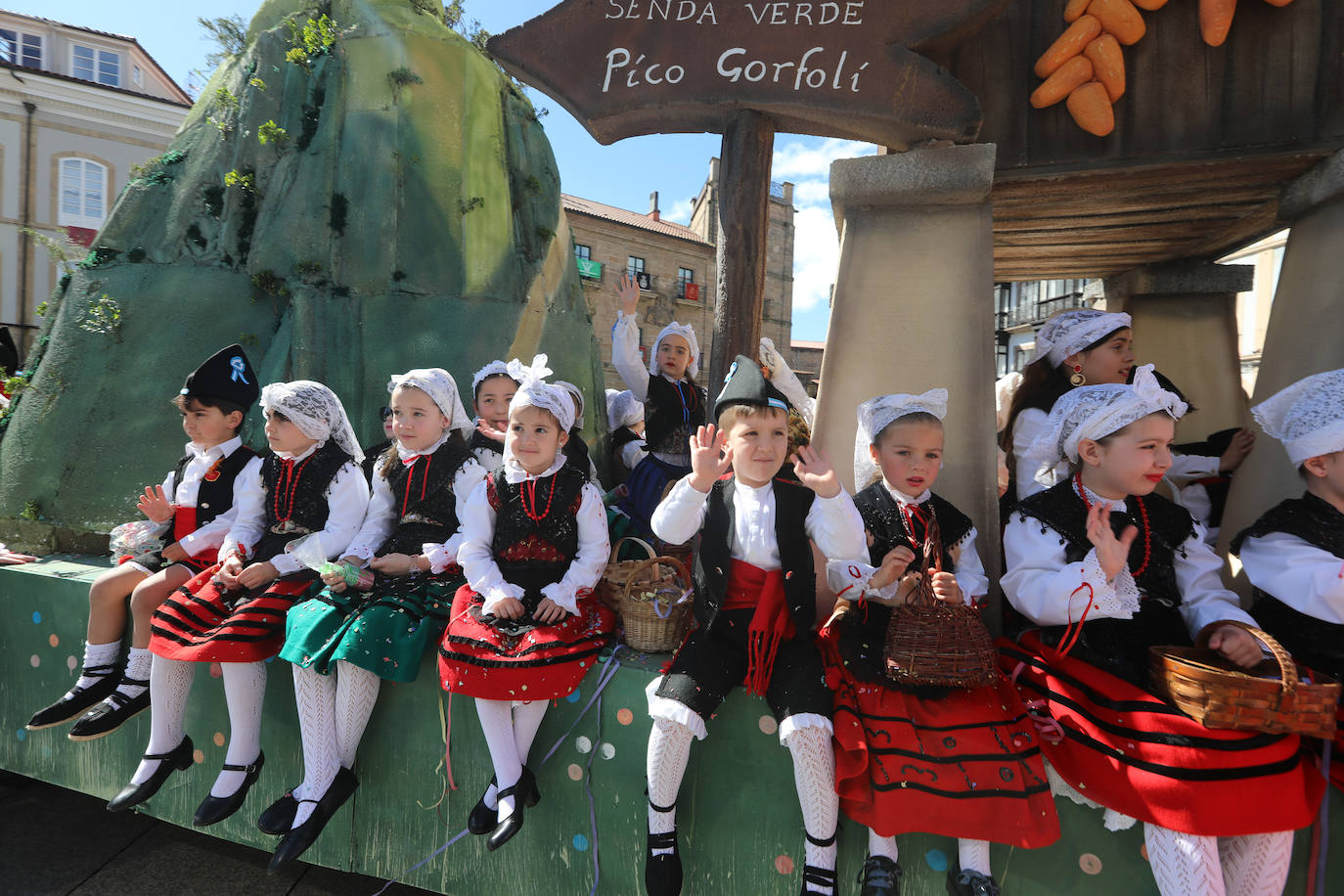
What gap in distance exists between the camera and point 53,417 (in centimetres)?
414

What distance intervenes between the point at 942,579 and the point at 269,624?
2.64 meters

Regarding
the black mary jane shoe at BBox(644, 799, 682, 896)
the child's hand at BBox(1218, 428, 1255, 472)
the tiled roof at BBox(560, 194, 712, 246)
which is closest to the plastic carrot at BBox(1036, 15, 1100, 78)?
the child's hand at BBox(1218, 428, 1255, 472)

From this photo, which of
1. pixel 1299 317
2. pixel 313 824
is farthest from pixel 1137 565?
pixel 313 824

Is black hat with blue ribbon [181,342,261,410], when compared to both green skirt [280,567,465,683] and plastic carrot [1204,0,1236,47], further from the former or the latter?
plastic carrot [1204,0,1236,47]

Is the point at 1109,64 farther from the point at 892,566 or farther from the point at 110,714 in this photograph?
the point at 110,714

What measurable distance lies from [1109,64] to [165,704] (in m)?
4.98

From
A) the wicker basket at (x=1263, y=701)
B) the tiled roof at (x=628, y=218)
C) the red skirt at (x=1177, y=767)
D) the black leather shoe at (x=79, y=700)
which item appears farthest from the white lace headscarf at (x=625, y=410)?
the tiled roof at (x=628, y=218)

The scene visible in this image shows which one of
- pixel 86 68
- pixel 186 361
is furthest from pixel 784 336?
pixel 186 361

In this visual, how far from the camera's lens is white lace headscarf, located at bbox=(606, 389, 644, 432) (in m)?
4.79

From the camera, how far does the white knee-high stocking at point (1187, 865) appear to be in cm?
175

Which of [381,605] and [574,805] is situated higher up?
[381,605]

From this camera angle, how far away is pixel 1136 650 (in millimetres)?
2158

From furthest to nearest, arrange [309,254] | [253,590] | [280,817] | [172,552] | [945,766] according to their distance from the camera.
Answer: [309,254]
[172,552]
[253,590]
[280,817]
[945,766]

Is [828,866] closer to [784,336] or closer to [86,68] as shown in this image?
[86,68]
